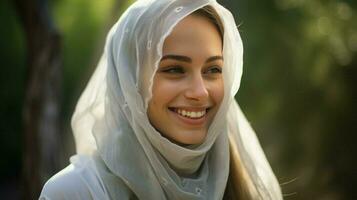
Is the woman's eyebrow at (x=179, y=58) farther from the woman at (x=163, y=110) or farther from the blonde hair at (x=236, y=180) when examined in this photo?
the blonde hair at (x=236, y=180)

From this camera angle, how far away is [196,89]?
1.83 m

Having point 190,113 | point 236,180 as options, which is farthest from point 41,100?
point 190,113

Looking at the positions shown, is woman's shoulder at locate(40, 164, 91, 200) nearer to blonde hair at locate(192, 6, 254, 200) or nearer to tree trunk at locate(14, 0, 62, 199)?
blonde hair at locate(192, 6, 254, 200)

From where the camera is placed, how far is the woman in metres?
1.84

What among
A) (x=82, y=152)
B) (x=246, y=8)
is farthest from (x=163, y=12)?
(x=246, y=8)

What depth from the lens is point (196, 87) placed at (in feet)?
6.01

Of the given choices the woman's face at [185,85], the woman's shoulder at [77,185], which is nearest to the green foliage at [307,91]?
the woman's face at [185,85]

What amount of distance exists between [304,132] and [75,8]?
4030mm

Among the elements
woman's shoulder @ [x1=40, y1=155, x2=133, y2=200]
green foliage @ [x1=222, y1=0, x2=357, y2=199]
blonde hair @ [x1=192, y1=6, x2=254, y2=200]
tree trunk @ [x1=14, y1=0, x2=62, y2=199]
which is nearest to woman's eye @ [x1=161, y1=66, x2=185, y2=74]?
blonde hair @ [x1=192, y1=6, x2=254, y2=200]

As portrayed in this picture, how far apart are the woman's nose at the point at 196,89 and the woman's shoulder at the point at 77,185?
29 cm

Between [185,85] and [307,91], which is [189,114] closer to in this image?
[185,85]

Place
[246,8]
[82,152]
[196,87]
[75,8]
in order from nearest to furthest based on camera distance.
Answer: [196,87] → [82,152] → [246,8] → [75,8]

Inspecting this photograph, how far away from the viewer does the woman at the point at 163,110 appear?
1.84m

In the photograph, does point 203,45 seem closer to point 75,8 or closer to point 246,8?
point 246,8
